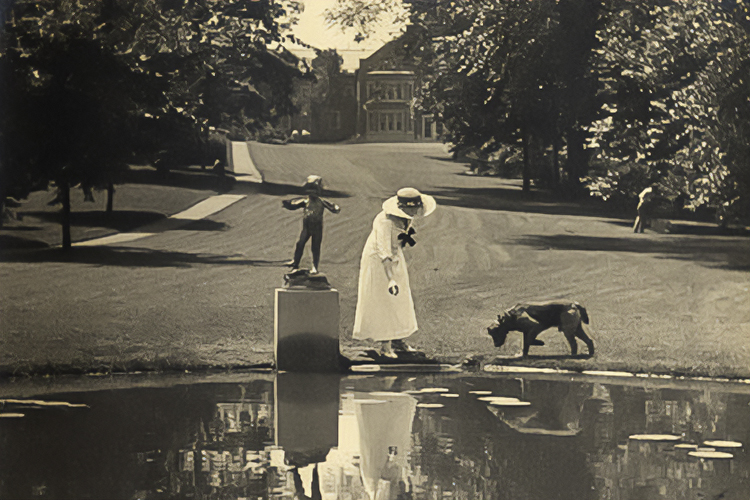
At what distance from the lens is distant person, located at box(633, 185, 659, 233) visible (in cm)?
1178

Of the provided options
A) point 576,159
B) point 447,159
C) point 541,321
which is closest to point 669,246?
point 576,159

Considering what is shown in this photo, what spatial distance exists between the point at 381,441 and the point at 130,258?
426 centimetres

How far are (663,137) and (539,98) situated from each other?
4.40 feet

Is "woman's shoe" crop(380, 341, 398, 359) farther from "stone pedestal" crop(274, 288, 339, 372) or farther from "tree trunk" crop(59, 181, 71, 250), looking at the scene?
"tree trunk" crop(59, 181, 71, 250)

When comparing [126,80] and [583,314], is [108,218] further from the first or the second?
[583,314]

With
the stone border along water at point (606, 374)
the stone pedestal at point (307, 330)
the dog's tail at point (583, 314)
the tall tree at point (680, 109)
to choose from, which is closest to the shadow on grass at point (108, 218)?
the stone pedestal at point (307, 330)

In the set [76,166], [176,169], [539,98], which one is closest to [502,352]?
[539,98]

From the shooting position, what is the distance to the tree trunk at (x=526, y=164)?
38.0 feet

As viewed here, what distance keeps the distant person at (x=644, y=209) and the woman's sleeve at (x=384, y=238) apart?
312 cm

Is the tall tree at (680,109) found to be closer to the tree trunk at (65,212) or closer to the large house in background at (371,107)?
the large house in background at (371,107)

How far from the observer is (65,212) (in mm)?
10859

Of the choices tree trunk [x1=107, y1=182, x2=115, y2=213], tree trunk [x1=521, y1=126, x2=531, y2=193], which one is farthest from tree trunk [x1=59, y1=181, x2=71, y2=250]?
tree trunk [x1=521, y1=126, x2=531, y2=193]

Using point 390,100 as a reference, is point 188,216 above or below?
below

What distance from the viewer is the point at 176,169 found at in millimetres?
11031
